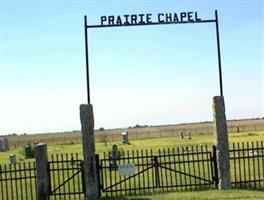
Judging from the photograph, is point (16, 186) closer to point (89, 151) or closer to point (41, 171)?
point (41, 171)

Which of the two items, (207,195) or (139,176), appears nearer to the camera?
(207,195)

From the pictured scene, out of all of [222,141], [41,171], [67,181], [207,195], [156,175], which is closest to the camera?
[207,195]

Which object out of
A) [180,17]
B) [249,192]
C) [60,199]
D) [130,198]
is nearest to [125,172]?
[130,198]

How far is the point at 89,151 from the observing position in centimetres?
1680

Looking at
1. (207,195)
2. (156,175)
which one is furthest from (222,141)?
(156,175)

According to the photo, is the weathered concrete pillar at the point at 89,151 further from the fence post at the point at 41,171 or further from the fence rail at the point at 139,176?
the fence post at the point at 41,171

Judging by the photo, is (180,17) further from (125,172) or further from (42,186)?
(42,186)

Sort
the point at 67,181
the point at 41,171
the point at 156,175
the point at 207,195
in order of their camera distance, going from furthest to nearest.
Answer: the point at 156,175 < the point at 41,171 < the point at 67,181 < the point at 207,195

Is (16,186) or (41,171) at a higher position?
(41,171)

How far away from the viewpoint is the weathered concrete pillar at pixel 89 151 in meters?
16.8

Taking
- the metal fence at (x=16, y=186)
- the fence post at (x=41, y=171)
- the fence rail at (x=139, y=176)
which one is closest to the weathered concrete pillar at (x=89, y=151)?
the fence rail at (x=139, y=176)

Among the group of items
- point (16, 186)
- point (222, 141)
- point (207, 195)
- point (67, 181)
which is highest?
point (222, 141)

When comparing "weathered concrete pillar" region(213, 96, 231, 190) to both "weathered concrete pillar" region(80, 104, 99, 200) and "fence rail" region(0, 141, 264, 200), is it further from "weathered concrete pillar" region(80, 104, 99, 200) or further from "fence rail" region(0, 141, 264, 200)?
"weathered concrete pillar" region(80, 104, 99, 200)

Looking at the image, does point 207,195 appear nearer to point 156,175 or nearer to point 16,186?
point 156,175
